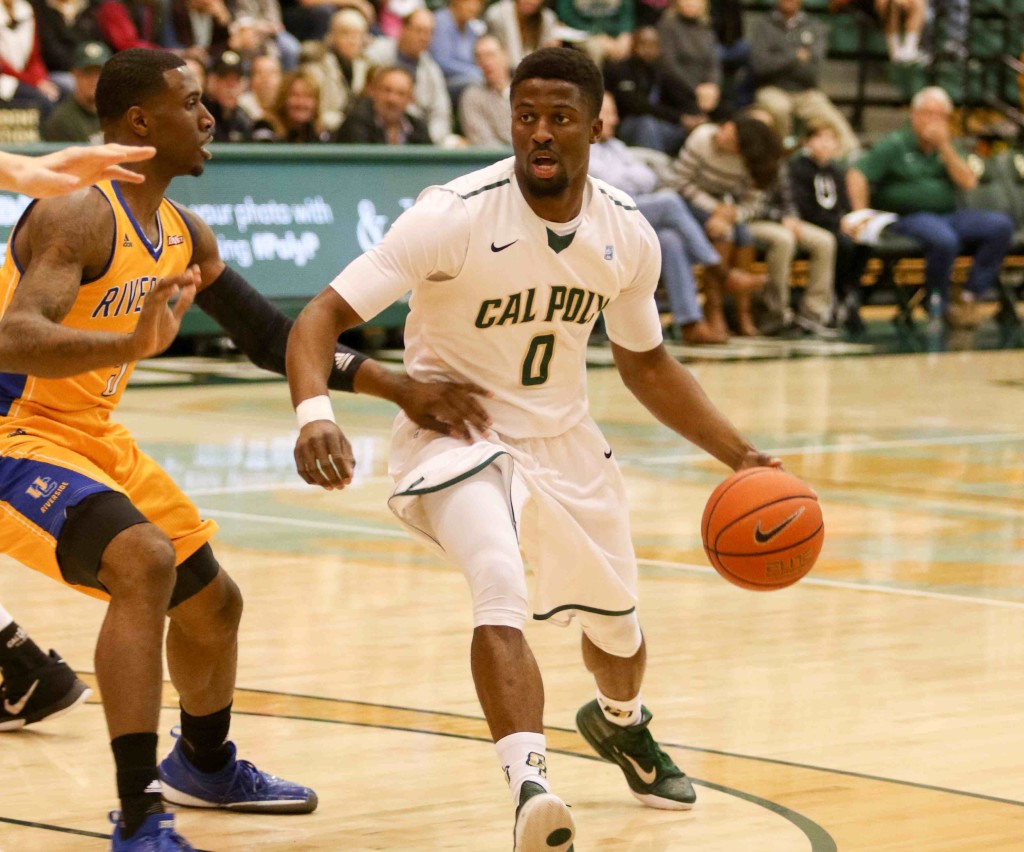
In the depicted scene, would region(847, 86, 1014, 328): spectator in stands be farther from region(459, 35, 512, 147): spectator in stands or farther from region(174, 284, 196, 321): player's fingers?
region(174, 284, 196, 321): player's fingers

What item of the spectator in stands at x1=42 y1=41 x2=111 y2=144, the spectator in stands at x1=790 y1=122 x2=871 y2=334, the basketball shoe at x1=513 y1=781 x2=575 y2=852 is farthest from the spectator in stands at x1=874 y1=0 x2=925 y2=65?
the basketball shoe at x1=513 y1=781 x2=575 y2=852

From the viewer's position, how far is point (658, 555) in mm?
8156

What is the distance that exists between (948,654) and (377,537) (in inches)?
113

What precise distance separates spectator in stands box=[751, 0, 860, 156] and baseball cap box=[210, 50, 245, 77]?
21.5 ft

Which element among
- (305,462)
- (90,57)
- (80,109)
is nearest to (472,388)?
(305,462)

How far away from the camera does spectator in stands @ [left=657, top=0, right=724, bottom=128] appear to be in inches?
720

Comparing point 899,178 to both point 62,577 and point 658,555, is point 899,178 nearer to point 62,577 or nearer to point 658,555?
point 658,555

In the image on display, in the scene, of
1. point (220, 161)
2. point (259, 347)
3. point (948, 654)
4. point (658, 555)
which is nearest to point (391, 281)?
point (259, 347)

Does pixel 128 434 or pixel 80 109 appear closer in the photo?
pixel 128 434

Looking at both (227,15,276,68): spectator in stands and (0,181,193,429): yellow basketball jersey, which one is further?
(227,15,276,68): spectator in stands

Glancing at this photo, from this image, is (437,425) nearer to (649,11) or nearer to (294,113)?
(294,113)

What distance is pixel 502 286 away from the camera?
15.3ft

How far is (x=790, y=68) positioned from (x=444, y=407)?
52.1ft

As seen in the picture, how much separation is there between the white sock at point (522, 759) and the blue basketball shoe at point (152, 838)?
0.70m
